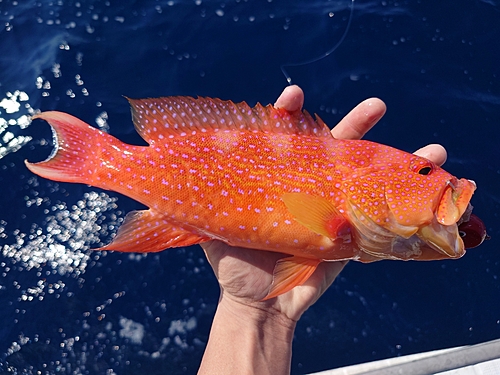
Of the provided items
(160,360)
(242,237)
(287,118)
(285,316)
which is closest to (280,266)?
(242,237)

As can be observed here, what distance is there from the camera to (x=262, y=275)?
4023 millimetres

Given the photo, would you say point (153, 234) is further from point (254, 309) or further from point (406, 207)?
point (406, 207)

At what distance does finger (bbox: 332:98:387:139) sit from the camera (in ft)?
14.4

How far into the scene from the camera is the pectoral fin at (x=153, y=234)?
3.67 meters

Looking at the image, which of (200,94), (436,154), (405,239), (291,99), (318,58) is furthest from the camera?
(318,58)

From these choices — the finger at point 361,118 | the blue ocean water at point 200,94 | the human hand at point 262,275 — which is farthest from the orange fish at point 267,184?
the blue ocean water at point 200,94

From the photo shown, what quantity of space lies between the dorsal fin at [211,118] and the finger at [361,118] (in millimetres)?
947

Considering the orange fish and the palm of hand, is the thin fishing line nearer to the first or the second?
the orange fish

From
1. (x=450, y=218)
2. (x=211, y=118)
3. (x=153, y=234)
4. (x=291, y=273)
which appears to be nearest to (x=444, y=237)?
(x=450, y=218)

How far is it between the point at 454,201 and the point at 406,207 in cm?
34

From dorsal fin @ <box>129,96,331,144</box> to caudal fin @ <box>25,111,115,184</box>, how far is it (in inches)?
15.8

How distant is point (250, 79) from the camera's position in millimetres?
6684

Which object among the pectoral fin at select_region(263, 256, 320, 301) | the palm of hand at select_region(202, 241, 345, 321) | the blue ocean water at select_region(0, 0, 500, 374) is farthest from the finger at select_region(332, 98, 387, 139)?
the blue ocean water at select_region(0, 0, 500, 374)

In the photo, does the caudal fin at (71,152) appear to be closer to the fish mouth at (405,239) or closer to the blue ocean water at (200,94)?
the blue ocean water at (200,94)
